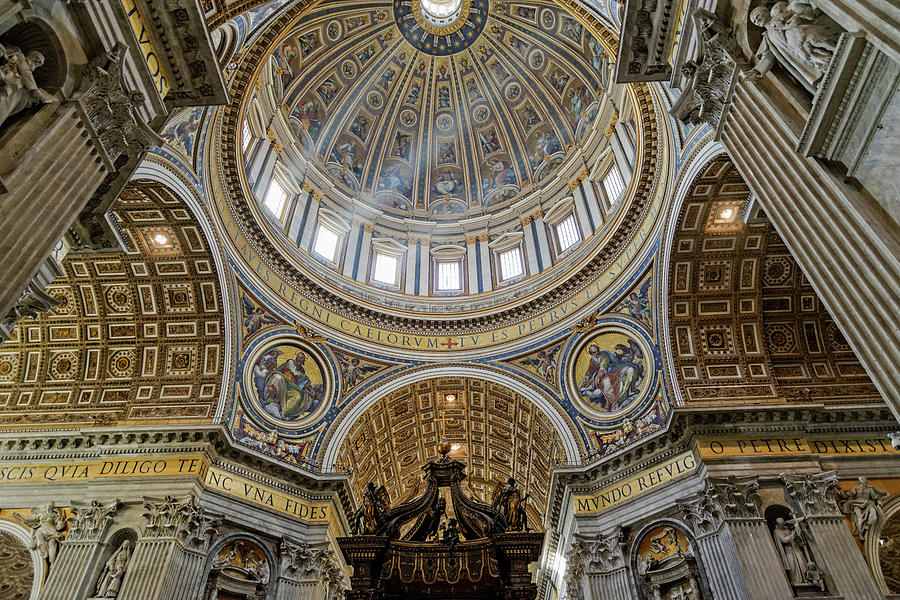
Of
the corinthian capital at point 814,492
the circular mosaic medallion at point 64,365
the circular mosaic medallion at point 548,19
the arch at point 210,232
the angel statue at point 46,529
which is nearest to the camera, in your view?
the corinthian capital at point 814,492

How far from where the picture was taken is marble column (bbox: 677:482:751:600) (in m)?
12.6

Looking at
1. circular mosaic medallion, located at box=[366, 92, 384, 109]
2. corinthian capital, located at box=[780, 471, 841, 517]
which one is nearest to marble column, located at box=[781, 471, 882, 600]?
corinthian capital, located at box=[780, 471, 841, 517]

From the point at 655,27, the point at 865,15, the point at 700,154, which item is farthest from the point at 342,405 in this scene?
the point at 865,15

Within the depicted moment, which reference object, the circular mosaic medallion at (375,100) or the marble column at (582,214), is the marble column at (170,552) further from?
the circular mosaic medallion at (375,100)

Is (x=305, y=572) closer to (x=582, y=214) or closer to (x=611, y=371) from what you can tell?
(x=611, y=371)

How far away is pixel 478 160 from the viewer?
28.0m

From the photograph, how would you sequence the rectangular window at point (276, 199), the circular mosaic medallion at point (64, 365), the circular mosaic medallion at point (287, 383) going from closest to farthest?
the circular mosaic medallion at point (64, 365)
the circular mosaic medallion at point (287, 383)
the rectangular window at point (276, 199)

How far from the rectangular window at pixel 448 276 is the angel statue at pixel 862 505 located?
14.7m

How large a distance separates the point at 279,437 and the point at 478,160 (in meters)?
16.3

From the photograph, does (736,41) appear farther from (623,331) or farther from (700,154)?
(623,331)

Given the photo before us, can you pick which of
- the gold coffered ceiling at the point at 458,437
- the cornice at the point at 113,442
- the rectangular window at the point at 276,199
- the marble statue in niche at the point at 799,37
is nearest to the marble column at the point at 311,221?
the rectangular window at the point at 276,199

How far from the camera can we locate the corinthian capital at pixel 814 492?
13.5m

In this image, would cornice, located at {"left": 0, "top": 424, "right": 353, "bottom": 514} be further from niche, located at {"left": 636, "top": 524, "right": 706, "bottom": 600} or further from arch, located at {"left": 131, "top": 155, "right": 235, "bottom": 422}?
niche, located at {"left": 636, "top": 524, "right": 706, "bottom": 600}

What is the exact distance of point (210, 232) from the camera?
1650cm
